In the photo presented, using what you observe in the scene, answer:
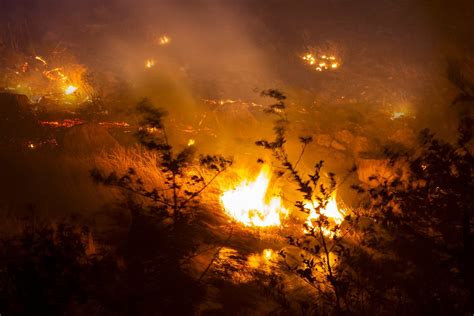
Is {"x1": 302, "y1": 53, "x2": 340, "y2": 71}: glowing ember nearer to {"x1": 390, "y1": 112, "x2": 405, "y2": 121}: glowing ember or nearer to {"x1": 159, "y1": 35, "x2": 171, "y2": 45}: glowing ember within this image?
{"x1": 390, "y1": 112, "x2": 405, "y2": 121}: glowing ember

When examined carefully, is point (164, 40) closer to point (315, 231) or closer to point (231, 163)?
point (231, 163)

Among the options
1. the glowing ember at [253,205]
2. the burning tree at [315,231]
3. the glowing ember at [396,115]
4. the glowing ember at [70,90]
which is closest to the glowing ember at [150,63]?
the glowing ember at [70,90]

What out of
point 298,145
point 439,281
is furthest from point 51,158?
point 439,281

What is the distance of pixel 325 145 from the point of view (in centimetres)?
1161

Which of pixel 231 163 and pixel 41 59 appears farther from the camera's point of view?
pixel 41 59

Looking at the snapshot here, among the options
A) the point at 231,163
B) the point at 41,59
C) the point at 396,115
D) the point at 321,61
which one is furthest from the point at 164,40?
the point at 231,163

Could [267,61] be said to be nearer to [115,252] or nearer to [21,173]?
[21,173]

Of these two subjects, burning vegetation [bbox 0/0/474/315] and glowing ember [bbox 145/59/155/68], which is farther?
glowing ember [bbox 145/59/155/68]

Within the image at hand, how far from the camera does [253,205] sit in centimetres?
863

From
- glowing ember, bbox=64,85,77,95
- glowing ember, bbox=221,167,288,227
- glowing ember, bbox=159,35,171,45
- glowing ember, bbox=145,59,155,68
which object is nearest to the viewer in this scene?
glowing ember, bbox=221,167,288,227

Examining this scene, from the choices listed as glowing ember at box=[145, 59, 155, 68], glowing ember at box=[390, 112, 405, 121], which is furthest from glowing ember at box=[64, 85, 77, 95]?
glowing ember at box=[390, 112, 405, 121]

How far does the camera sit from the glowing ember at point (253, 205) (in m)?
8.40

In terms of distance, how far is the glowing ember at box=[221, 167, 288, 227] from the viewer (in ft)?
27.6

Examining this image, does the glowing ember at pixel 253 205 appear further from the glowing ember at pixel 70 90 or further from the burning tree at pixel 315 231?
the glowing ember at pixel 70 90
